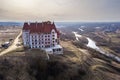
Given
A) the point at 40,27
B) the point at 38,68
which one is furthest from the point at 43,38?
the point at 38,68

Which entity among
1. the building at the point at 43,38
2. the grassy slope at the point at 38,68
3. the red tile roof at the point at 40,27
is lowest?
the grassy slope at the point at 38,68

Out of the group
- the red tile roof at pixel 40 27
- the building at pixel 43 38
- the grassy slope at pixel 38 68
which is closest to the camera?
the grassy slope at pixel 38 68

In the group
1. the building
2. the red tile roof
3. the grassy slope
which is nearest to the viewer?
the grassy slope

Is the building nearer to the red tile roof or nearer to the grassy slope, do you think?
the red tile roof

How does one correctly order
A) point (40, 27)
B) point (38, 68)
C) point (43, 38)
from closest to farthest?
point (38, 68) < point (43, 38) < point (40, 27)

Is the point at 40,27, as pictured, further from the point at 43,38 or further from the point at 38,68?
the point at 38,68

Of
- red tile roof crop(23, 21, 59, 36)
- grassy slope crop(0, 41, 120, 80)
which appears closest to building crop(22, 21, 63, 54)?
red tile roof crop(23, 21, 59, 36)

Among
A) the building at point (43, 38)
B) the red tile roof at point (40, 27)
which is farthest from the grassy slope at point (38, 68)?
the red tile roof at point (40, 27)

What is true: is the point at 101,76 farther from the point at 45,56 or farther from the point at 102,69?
the point at 45,56

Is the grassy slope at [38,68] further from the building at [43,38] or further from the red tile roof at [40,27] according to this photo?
the red tile roof at [40,27]

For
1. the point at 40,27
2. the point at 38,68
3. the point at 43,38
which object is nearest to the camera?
the point at 38,68

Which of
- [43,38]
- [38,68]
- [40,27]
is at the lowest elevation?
[38,68]
